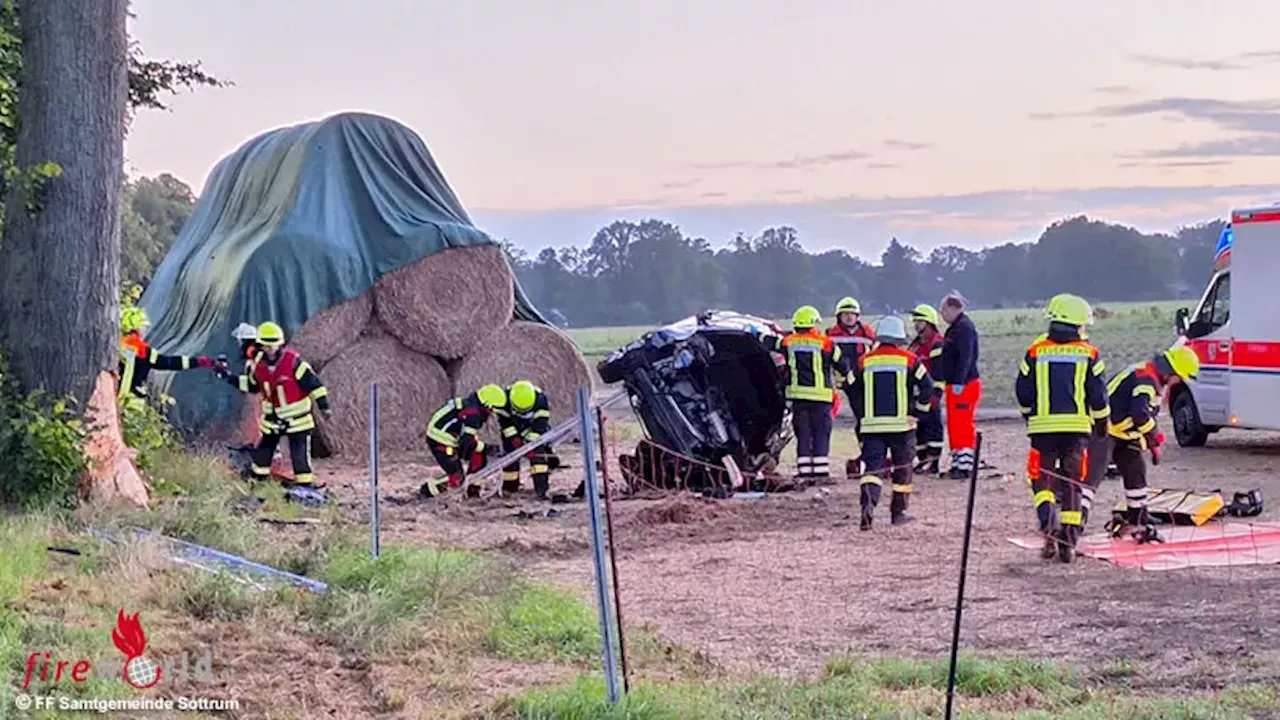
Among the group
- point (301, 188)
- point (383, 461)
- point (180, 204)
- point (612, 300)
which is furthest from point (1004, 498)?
point (612, 300)

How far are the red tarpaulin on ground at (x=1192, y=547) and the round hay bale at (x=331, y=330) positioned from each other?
9.00 metres

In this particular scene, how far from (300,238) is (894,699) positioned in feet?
43.1

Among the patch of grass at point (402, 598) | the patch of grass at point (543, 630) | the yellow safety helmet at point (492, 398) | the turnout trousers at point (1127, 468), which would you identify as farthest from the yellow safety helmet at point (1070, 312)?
the yellow safety helmet at point (492, 398)

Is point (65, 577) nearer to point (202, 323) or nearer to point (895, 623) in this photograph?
point (895, 623)

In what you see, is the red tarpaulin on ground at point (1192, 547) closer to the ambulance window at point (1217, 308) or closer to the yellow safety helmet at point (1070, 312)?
the yellow safety helmet at point (1070, 312)

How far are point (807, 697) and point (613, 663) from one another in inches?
33.2

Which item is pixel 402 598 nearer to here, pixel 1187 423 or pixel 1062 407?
pixel 1062 407

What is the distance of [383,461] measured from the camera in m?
17.7

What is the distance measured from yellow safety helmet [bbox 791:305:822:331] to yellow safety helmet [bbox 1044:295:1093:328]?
12.9ft

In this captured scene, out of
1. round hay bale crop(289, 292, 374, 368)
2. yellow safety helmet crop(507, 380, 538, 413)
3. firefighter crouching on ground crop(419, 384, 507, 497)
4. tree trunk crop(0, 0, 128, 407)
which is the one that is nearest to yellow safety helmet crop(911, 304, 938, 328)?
yellow safety helmet crop(507, 380, 538, 413)

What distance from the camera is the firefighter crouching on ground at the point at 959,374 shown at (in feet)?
49.2

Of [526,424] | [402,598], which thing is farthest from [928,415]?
[402,598]

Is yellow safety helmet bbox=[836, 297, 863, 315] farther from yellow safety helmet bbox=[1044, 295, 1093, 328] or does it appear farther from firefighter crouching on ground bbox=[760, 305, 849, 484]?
yellow safety helmet bbox=[1044, 295, 1093, 328]

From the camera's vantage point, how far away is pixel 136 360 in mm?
14484
